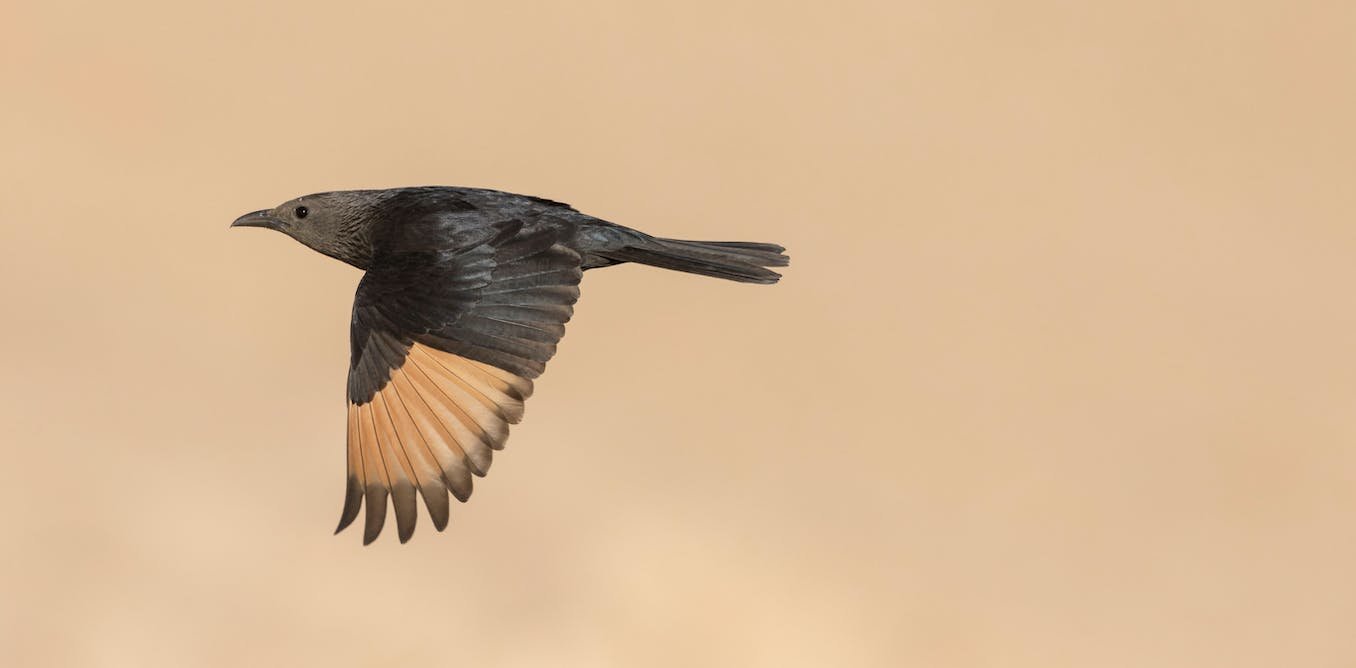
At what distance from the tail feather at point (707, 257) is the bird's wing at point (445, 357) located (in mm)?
Result: 426

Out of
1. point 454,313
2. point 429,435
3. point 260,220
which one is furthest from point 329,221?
point 429,435

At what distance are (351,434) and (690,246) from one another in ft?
6.31

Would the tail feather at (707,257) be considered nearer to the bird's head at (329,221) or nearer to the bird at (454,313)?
the bird at (454,313)

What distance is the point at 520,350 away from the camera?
7.17 metres

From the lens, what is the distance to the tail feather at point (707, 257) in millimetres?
8031

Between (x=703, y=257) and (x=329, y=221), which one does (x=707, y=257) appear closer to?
(x=703, y=257)

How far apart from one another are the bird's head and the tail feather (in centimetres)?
128

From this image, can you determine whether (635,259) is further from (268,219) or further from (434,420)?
(268,219)

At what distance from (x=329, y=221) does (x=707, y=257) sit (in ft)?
6.41

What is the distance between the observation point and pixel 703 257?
8.12m

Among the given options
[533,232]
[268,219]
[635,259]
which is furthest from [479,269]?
[268,219]

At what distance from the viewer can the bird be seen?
23.3 ft

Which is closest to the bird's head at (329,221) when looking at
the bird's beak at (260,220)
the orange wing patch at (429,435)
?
the bird's beak at (260,220)

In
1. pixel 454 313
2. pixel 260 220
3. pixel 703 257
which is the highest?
pixel 703 257
